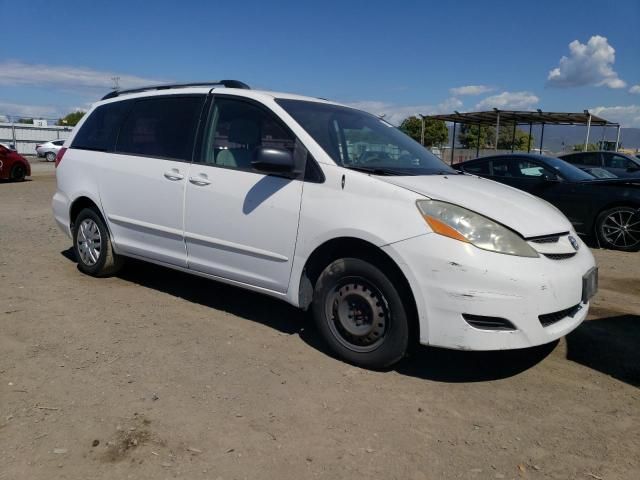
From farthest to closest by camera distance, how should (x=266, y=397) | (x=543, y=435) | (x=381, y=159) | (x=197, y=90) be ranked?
1. (x=197, y=90)
2. (x=381, y=159)
3. (x=266, y=397)
4. (x=543, y=435)

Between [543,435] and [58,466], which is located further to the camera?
[543,435]

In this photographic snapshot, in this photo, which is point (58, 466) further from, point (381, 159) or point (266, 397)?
point (381, 159)

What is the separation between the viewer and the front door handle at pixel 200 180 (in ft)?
13.9

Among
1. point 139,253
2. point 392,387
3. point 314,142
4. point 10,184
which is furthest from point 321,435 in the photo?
point 10,184

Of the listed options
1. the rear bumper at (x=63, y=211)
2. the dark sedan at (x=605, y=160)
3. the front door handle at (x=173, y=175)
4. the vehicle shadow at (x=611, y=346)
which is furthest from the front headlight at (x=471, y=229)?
the dark sedan at (x=605, y=160)

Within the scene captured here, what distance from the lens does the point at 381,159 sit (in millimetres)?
4078

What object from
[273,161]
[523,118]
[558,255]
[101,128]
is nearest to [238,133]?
[273,161]

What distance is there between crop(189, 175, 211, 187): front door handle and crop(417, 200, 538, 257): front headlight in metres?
→ 1.76

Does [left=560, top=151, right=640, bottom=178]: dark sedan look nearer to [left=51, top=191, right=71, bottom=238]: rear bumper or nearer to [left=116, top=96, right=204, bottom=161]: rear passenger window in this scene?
[left=116, top=96, right=204, bottom=161]: rear passenger window

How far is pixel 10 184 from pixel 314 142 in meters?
16.9

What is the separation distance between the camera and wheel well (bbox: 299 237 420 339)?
3365 millimetres

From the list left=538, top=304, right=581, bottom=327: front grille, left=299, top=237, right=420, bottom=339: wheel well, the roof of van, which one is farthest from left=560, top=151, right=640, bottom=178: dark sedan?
left=299, top=237, right=420, bottom=339: wheel well

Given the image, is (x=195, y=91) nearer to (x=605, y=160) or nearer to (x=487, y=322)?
(x=487, y=322)

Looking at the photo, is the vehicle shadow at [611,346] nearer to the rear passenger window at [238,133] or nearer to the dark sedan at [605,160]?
the rear passenger window at [238,133]
